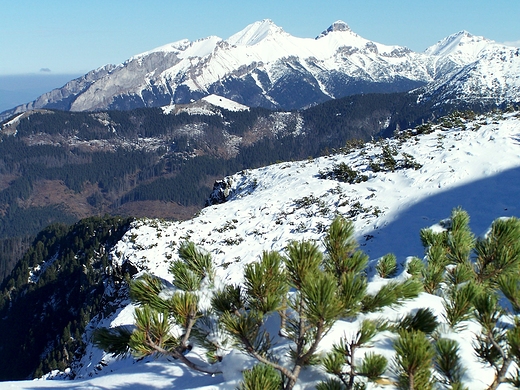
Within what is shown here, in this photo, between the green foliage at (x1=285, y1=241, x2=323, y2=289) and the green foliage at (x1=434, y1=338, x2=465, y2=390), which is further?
the green foliage at (x1=285, y1=241, x2=323, y2=289)

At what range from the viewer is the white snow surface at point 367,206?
20484 millimetres

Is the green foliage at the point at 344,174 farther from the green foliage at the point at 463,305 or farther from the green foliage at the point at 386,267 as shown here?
the green foliage at the point at 463,305

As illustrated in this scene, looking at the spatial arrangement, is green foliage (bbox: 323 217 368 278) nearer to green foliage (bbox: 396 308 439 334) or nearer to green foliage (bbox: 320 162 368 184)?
green foliage (bbox: 396 308 439 334)

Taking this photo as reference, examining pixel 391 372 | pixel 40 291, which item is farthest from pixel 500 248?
pixel 40 291

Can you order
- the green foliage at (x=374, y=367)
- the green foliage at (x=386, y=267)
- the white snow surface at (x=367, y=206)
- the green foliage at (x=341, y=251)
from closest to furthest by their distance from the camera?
the green foliage at (x=374, y=367)
the green foliage at (x=341, y=251)
the green foliage at (x=386, y=267)
the white snow surface at (x=367, y=206)

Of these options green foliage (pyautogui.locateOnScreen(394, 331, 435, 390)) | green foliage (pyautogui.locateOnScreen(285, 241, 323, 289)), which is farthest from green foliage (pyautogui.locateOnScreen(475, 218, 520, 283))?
green foliage (pyautogui.locateOnScreen(285, 241, 323, 289))

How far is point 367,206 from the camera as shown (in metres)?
24.1

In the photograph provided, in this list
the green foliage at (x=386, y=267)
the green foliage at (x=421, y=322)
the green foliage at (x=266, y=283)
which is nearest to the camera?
the green foliage at (x=266, y=283)

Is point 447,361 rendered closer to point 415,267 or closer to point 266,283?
point 266,283

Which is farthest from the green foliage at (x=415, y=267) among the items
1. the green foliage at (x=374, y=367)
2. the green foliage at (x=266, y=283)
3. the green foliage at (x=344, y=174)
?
the green foliage at (x=344, y=174)

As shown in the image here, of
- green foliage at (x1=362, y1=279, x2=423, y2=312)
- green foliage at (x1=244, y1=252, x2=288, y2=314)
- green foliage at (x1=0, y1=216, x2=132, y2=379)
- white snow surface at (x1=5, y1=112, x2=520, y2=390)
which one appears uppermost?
green foliage at (x1=244, y1=252, x2=288, y2=314)

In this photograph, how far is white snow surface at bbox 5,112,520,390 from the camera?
20484mm

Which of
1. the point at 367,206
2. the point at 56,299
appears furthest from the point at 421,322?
the point at 56,299

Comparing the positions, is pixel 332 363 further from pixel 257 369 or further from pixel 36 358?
pixel 36 358
